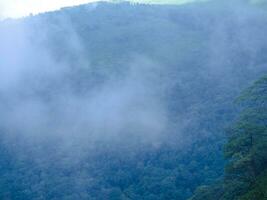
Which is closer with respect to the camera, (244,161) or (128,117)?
(244,161)

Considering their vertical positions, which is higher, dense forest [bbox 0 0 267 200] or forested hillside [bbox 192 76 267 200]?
dense forest [bbox 0 0 267 200]

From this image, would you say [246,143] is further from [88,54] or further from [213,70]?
[88,54]

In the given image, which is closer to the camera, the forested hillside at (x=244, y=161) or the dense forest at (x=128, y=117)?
the forested hillside at (x=244, y=161)

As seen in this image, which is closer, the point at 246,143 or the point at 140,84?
the point at 246,143

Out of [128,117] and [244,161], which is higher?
[128,117]

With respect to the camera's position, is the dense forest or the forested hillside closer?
the forested hillside

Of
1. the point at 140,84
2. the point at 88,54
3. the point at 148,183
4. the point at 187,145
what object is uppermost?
the point at 88,54

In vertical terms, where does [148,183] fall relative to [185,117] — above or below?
below

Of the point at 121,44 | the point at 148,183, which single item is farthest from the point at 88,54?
the point at 148,183

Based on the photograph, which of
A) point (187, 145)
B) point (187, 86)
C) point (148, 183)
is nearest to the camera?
point (148, 183)

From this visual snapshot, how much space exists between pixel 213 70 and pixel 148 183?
252 ft

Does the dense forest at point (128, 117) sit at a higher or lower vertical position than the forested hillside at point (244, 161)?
higher

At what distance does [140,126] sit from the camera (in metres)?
A: 142

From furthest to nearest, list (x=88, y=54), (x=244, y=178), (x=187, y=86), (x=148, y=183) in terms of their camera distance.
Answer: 1. (x=88, y=54)
2. (x=187, y=86)
3. (x=148, y=183)
4. (x=244, y=178)
